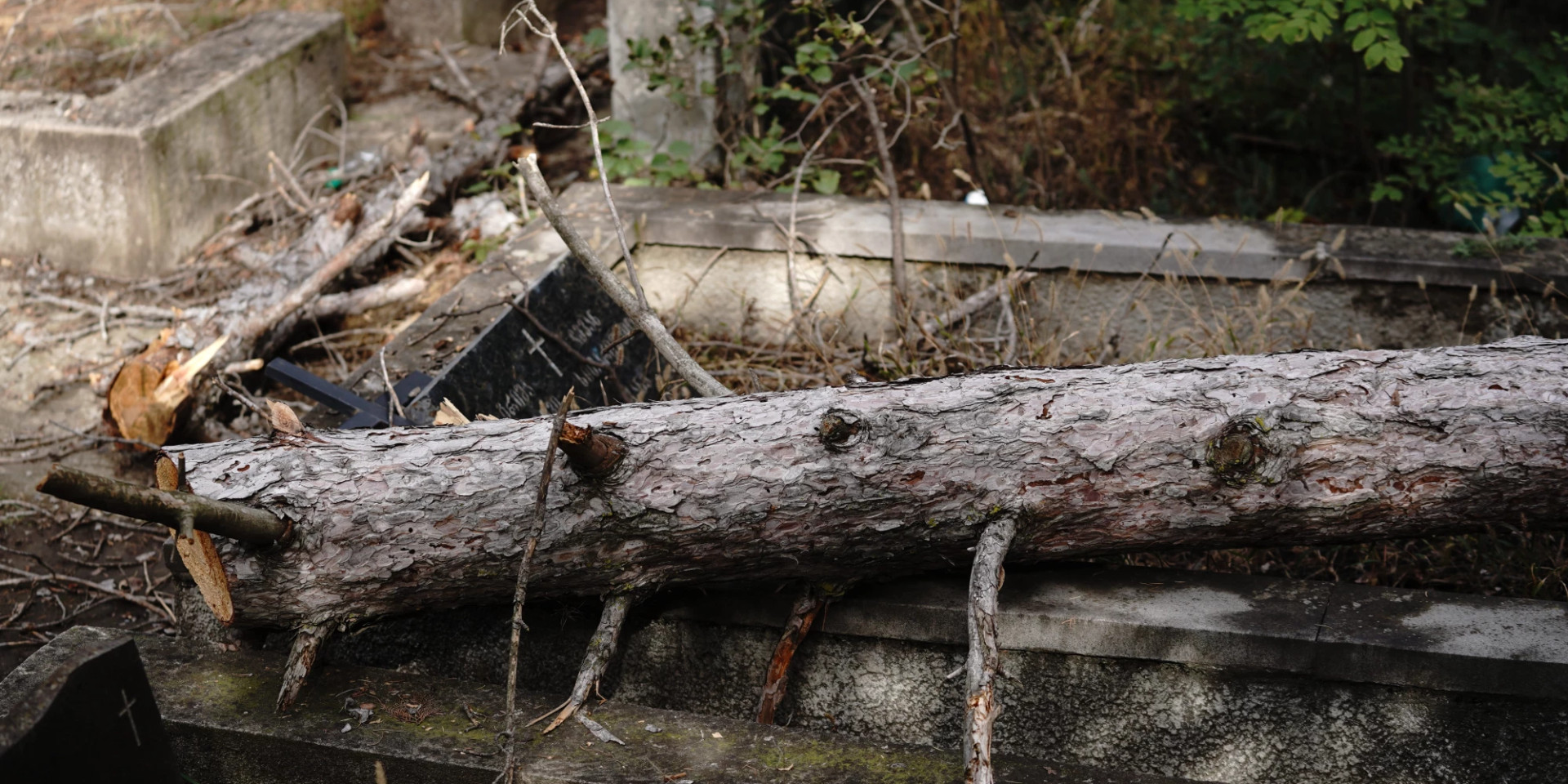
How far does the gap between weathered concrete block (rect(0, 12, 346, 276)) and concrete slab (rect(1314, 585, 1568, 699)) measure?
4.88 meters

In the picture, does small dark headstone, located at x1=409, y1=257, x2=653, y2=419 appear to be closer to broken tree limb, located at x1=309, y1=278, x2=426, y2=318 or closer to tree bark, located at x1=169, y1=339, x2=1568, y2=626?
tree bark, located at x1=169, y1=339, x2=1568, y2=626

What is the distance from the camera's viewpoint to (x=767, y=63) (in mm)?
5328

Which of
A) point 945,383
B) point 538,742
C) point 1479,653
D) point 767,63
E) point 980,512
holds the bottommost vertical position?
point 538,742

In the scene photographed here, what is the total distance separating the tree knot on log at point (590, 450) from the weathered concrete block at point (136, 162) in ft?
12.2

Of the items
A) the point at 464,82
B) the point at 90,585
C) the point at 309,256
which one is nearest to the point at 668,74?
the point at 309,256

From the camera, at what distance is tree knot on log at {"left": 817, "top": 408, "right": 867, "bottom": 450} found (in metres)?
2.32

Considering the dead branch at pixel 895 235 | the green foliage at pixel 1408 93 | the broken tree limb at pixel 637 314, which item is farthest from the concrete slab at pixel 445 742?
the green foliage at pixel 1408 93

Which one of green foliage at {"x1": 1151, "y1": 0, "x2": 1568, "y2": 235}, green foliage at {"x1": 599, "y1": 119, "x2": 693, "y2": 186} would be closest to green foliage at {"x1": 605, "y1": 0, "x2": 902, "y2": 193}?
green foliage at {"x1": 599, "y1": 119, "x2": 693, "y2": 186}

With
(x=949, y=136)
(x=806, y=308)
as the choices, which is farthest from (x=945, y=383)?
(x=949, y=136)

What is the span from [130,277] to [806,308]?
10.3ft

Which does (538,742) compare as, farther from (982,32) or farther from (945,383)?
(982,32)

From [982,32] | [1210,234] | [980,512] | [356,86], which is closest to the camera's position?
[980,512]

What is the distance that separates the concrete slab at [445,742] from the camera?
7.02ft

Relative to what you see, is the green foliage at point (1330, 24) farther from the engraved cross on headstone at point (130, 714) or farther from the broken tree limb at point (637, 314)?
the engraved cross on headstone at point (130, 714)
